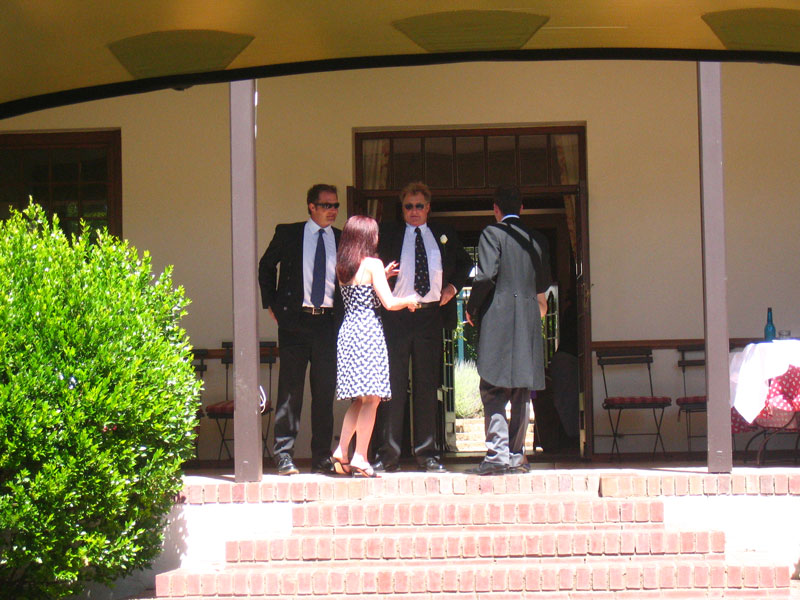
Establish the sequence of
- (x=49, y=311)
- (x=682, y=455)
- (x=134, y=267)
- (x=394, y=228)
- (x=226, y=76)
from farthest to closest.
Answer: (x=682, y=455)
(x=394, y=228)
(x=134, y=267)
(x=49, y=311)
(x=226, y=76)

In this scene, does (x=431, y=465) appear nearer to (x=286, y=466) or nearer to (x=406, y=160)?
(x=286, y=466)

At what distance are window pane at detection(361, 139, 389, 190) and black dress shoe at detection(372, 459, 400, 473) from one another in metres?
2.50

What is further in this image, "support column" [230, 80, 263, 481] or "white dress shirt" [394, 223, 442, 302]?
"white dress shirt" [394, 223, 442, 302]

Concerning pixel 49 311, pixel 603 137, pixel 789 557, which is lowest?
pixel 789 557

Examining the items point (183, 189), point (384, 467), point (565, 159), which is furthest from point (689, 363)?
point (183, 189)

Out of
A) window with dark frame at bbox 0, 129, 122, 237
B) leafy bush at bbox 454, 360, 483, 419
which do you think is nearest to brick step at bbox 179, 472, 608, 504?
window with dark frame at bbox 0, 129, 122, 237

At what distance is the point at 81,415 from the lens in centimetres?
564

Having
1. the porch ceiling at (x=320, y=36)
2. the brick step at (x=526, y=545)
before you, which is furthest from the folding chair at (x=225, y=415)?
the porch ceiling at (x=320, y=36)

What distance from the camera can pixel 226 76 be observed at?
1426 mm

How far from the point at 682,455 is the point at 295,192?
3.57 m

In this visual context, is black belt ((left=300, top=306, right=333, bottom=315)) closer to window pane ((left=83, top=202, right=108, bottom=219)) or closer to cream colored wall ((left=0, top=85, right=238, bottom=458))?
cream colored wall ((left=0, top=85, right=238, bottom=458))

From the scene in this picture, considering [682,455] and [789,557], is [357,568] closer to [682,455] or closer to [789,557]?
[789,557]

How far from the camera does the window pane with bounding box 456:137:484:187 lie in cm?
893

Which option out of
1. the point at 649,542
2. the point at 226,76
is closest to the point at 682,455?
the point at 649,542
